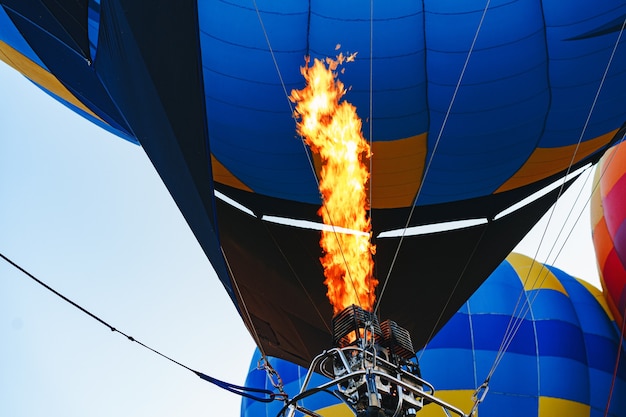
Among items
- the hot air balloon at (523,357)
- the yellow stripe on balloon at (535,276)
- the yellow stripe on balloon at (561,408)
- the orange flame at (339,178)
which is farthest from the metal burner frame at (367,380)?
the yellow stripe on balloon at (535,276)

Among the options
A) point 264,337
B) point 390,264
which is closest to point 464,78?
point 390,264

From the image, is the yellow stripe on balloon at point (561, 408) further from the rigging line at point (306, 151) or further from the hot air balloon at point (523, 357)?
the rigging line at point (306, 151)

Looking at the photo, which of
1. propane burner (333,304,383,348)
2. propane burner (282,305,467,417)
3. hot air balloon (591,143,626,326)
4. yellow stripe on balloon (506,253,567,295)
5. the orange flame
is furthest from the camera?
yellow stripe on balloon (506,253,567,295)

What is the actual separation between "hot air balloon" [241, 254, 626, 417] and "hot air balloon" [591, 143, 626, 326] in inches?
15.2

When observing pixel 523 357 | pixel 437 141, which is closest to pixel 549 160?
pixel 437 141

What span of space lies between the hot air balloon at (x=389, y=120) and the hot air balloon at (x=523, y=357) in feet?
3.91

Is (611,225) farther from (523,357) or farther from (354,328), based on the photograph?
(354,328)

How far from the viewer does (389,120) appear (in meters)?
5.39

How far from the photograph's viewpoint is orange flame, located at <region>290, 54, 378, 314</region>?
530cm

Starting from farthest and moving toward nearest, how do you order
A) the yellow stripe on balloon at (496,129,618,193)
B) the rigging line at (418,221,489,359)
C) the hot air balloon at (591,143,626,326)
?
1. the hot air balloon at (591,143,626,326)
2. the rigging line at (418,221,489,359)
3. the yellow stripe on balloon at (496,129,618,193)

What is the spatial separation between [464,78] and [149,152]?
2184mm

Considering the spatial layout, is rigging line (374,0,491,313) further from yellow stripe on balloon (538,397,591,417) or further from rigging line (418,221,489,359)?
yellow stripe on balloon (538,397,591,417)

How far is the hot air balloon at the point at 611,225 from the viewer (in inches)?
287

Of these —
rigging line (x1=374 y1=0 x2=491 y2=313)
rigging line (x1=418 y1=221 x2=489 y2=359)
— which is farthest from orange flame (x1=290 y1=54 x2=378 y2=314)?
rigging line (x1=418 y1=221 x2=489 y2=359)
